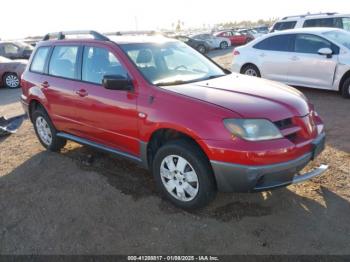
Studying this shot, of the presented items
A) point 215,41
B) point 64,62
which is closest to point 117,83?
point 64,62

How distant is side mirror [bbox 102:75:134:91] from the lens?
3971 millimetres

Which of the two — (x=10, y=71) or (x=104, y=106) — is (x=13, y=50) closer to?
(x=10, y=71)

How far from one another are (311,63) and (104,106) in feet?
18.7

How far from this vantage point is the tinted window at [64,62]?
5039 millimetres

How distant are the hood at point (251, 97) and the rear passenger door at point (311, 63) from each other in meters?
4.45

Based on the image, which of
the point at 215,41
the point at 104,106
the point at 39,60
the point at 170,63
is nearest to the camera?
the point at 104,106

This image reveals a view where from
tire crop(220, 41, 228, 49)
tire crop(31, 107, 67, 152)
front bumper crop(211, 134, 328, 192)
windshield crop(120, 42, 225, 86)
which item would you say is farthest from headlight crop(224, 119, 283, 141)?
tire crop(220, 41, 228, 49)

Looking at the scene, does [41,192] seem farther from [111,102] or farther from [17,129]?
[17,129]

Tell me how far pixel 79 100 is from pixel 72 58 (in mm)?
680

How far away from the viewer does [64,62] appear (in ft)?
17.3

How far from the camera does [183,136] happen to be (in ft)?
12.5

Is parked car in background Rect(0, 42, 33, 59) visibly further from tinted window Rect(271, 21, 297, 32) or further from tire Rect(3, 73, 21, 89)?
tinted window Rect(271, 21, 297, 32)

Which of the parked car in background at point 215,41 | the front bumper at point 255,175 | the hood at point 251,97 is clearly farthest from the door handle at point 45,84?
the parked car in background at point 215,41

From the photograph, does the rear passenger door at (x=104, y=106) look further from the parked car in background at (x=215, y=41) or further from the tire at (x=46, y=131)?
the parked car in background at (x=215, y=41)
